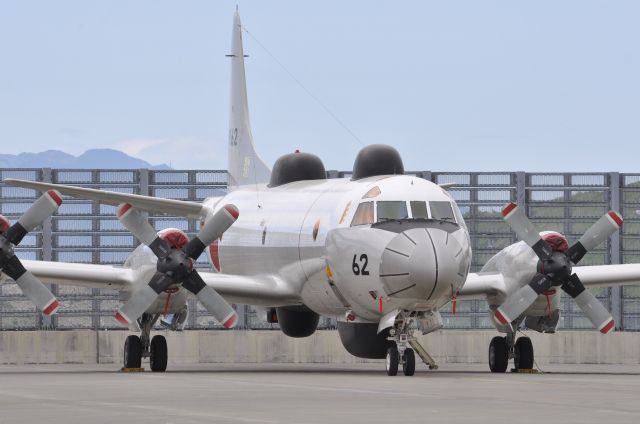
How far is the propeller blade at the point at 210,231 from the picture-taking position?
2934 cm

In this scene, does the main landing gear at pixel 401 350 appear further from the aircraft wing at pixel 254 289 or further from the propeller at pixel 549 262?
the aircraft wing at pixel 254 289

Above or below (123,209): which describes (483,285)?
below

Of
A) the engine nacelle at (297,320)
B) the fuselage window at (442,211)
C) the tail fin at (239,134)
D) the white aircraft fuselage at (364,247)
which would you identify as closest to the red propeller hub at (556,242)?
the white aircraft fuselage at (364,247)

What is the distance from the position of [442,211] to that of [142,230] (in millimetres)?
6947

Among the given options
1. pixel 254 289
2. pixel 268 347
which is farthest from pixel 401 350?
pixel 268 347

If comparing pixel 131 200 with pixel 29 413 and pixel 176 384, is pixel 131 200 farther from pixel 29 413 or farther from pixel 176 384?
pixel 29 413

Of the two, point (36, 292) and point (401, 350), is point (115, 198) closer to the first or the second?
point (36, 292)

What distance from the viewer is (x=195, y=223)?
157 feet

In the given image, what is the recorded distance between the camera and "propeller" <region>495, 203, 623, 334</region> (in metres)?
29.6

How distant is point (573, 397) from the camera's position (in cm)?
1883

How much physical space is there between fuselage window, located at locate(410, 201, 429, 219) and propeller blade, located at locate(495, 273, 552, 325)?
4.50 m

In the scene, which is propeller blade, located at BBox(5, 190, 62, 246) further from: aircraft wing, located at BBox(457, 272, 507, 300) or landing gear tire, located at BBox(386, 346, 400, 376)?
aircraft wing, located at BBox(457, 272, 507, 300)

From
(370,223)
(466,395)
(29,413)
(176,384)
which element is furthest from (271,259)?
(29,413)

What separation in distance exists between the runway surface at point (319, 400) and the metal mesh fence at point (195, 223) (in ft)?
68.8
